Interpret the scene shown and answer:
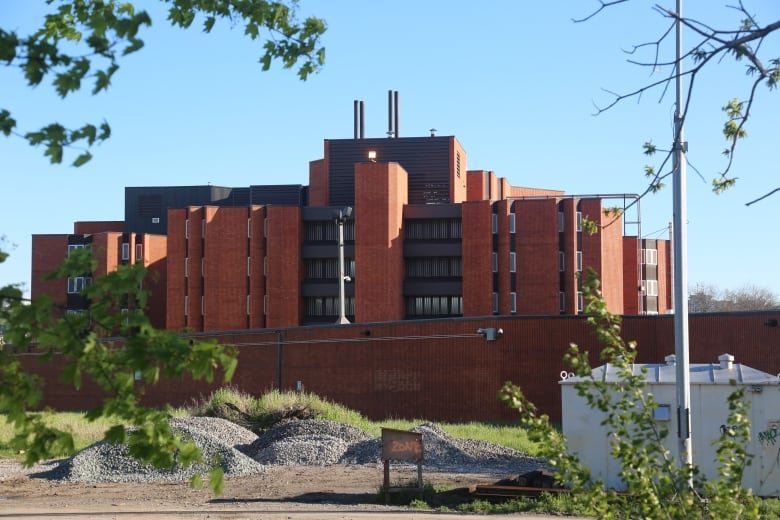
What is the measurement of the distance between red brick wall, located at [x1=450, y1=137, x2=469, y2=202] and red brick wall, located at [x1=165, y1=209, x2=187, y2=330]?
19.7 m

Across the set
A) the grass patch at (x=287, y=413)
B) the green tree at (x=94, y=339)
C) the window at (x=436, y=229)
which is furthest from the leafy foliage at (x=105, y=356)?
the window at (x=436, y=229)

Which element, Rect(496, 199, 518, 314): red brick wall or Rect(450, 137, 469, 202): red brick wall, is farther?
Rect(450, 137, 469, 202): red brick wall

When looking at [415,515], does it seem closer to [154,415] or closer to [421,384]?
[154,415]

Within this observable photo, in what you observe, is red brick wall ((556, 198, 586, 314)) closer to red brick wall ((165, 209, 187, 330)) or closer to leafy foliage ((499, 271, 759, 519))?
red brick wall ((165, 209, 187, 330))

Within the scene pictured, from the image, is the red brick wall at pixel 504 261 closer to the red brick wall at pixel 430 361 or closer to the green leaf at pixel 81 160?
the red brick wall at pixel 430 361

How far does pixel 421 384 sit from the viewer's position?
4525cm

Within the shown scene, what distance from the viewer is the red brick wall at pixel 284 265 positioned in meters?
67.9

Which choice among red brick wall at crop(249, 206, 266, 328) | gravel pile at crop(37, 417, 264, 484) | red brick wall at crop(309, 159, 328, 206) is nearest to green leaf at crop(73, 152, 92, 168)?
gravel pile at crop(37, 417, 264, 484)

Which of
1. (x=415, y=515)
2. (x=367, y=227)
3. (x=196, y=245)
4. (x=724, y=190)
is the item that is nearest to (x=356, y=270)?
(x=367, y=227)

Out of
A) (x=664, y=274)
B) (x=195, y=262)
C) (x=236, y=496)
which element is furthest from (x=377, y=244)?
(x=236, y=496)

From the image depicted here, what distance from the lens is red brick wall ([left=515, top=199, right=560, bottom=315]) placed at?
2559 inches

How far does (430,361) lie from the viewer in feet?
148

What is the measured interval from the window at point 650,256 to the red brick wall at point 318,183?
84.3ft

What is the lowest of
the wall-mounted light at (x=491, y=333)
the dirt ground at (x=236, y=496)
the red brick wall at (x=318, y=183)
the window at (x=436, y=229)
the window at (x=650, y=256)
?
the dirt ground at (x=236, y=496)
